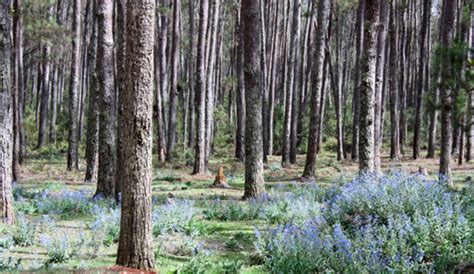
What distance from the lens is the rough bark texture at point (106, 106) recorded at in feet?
37.7

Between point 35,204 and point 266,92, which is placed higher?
point 266,92

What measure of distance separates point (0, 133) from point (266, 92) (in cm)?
1948

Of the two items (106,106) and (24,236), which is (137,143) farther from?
(106,106)

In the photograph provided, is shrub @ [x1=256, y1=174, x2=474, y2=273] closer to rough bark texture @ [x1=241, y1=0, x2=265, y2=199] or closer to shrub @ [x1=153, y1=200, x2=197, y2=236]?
shrub @ [x1=153, y1=200, x2=197, y2=236]

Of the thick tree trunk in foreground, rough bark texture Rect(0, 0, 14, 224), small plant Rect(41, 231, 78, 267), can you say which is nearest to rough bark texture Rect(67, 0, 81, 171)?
rough bark texture Rect(0, 0, 14, 224)

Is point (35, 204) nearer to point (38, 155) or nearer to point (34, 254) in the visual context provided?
point (34, 254)

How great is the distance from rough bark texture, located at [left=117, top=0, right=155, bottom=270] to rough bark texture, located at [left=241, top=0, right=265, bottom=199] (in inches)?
234

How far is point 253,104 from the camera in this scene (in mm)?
11539

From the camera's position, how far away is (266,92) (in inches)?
1043

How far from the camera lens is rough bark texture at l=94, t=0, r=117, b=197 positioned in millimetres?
11477

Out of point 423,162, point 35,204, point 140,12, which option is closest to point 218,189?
point 35,204

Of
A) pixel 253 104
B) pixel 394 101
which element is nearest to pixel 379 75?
pixel 253 104

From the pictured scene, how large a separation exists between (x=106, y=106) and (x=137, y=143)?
6555 millimetres

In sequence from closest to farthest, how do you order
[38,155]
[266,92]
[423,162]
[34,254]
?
[34,254] → [423,162] → [266,92] → [38,155]
